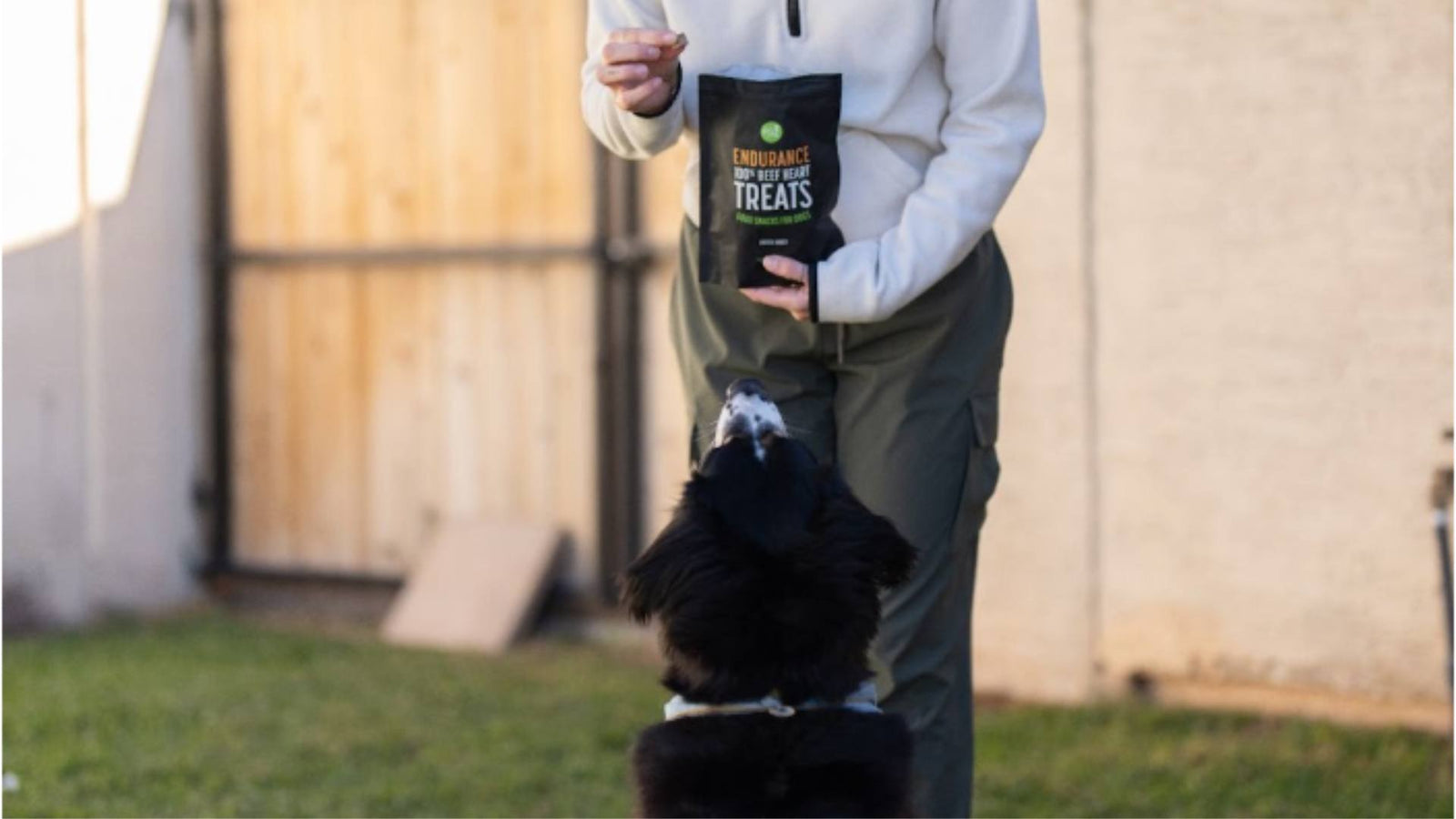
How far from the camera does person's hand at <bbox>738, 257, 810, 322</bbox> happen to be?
336 centimetres

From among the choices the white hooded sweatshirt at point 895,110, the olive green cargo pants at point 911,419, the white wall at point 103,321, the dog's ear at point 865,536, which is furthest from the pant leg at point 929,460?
the white wall at point 103,321

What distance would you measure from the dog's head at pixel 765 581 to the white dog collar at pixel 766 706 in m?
0.02

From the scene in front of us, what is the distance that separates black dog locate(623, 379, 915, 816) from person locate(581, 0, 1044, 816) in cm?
40

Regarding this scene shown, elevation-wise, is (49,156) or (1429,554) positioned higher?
(49,156)

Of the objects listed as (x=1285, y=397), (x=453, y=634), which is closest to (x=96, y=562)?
(x=453, y=634)

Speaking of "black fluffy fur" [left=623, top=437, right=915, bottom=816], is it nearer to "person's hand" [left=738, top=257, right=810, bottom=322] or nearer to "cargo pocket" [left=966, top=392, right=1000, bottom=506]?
"person's hand" [left=738, top=257, right=810, bottom=322]

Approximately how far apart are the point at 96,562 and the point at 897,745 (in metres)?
5.84

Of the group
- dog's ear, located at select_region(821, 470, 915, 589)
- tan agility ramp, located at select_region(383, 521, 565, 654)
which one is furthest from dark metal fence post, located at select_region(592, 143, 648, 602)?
dog's ear, located at select_region(821, 470, 915, 589)

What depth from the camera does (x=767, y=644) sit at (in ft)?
9.61

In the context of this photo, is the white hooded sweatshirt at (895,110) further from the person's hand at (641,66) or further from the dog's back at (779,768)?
the dog's back at (779,768)

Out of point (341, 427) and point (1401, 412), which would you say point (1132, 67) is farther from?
point (341, 427)

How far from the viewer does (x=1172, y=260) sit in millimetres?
5715

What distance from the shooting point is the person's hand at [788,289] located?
3.36 meters

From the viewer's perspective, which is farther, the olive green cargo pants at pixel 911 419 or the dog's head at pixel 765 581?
the olive green cargo pants at pixel 911 419
